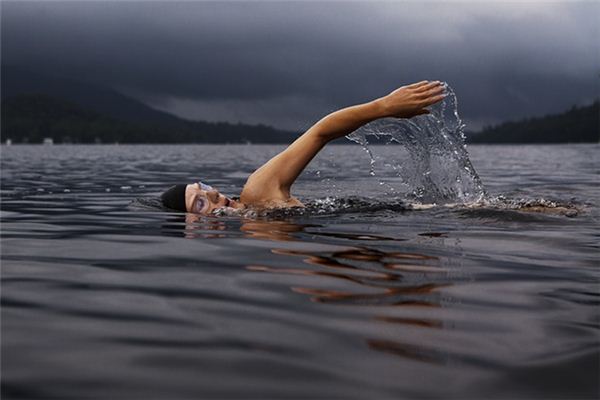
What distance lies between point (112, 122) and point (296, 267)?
201647mm

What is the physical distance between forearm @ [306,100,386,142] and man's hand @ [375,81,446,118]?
9 cm

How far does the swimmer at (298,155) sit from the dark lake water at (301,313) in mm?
1370

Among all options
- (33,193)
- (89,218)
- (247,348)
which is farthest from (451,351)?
(33,193)

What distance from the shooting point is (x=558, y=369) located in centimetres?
268

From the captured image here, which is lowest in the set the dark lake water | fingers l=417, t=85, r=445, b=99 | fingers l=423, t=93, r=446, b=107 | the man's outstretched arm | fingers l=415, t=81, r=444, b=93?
the dark lake water

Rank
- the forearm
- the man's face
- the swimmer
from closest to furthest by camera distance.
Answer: the swimmer, the forearm, the man's face

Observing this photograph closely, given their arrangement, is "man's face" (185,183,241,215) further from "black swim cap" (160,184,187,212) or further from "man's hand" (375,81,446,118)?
"man's hand" (375,81,446,118)

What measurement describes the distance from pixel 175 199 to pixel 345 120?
101 inches

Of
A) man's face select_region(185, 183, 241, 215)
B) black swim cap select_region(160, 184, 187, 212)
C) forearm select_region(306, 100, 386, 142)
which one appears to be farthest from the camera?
black swim cap select_region(160, 184, 187, 212)

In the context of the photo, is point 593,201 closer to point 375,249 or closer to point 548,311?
point 375,249

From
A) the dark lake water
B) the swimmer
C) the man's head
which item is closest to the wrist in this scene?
the swimmer

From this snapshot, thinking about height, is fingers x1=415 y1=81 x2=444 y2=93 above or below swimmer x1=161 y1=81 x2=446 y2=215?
above

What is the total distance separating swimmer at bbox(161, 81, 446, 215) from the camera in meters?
7.22

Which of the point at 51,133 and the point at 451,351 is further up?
the point at 51,133
